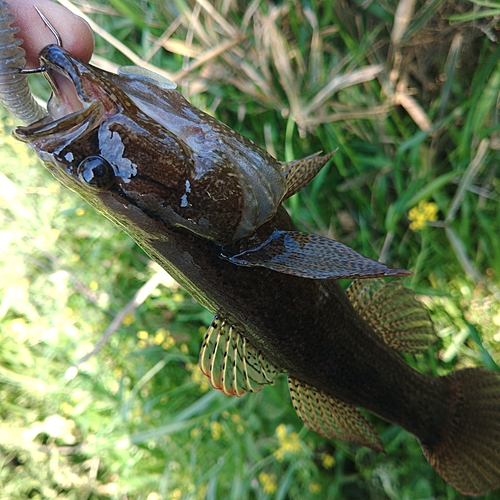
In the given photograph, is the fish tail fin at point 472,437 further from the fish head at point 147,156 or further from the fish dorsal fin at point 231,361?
the fish head at point 147,156

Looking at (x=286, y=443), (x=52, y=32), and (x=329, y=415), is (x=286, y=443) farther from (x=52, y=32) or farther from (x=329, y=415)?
(x=52, y=32)

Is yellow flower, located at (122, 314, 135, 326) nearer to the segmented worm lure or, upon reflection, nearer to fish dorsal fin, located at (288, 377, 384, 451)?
fish dorsal fin, located at (288, 377, 384, 451)

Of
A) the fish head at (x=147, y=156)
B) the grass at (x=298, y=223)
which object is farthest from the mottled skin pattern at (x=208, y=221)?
the grass at (x=298, y=223)

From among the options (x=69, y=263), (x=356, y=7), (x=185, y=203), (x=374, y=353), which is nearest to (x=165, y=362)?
(x=69, y=263)

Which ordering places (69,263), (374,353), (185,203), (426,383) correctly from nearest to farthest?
(185,203) → (374,353) → (426,383) → (69,263)

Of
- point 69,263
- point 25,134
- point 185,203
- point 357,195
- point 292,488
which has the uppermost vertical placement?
point 25,134

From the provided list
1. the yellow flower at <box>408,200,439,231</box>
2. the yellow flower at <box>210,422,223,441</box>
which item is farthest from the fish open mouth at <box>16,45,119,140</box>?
the yellow flower at <box>210,422,223,441</box>

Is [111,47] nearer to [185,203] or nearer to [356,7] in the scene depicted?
[356,7]
